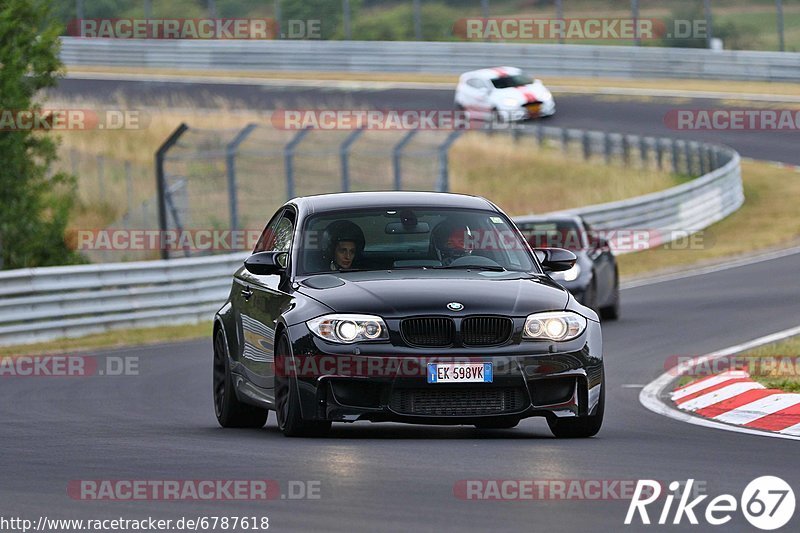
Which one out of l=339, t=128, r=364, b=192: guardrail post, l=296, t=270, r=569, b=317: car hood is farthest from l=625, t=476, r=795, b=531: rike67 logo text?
l=339, t=128, r=364, b=192: guardrail post

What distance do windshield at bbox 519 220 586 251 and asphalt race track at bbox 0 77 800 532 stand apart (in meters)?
4.99

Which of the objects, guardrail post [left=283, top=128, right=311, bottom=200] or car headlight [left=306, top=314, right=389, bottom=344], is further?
guardrail post [left=283, top=128, right=311, bottom=200]

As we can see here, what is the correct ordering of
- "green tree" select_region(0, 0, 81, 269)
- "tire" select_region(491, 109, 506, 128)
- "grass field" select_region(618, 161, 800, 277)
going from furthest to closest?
1. "tire" select_region(491, 109, 506, 128)
2. "grass field" select_region(618, 161, 800, 277)
3. "green tree" select_region(0, 0, 81, 269)

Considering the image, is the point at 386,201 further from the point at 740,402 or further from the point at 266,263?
the point at 740,402

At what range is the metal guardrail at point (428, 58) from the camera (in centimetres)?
5062

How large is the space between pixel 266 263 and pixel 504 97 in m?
37.7

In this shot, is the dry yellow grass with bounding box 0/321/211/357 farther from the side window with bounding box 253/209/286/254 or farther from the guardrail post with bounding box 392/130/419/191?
the side window with bounding box 253/209/286/254

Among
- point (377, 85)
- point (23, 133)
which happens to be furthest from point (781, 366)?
point (377, 85)

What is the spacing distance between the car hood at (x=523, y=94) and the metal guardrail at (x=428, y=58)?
5.20 m

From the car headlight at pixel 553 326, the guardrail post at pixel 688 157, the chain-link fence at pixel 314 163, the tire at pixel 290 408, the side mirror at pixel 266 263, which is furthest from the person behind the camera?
the guardrail post at pixel 688 157

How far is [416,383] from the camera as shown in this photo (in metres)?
9.38

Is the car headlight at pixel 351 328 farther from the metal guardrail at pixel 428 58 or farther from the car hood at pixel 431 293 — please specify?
the metal guardrail at pixel 428 58

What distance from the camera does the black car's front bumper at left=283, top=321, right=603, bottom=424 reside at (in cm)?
938

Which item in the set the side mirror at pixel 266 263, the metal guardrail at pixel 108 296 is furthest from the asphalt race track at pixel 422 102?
the side mirror at pixel 266 263
